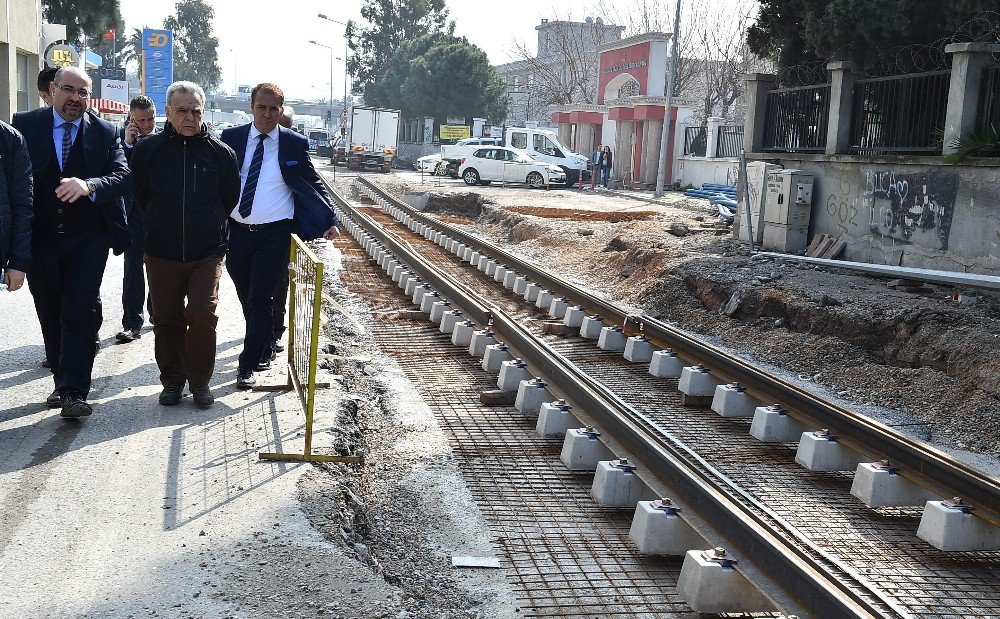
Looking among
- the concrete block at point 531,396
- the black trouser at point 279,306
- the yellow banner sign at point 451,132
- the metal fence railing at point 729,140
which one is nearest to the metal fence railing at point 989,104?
the concrete block at point 531,396

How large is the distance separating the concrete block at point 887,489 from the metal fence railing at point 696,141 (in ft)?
111

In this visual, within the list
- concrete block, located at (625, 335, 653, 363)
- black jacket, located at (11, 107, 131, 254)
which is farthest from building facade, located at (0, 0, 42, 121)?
black jacket, located at (11, 107, 131, 254)

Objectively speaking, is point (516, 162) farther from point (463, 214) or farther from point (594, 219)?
point (594, 219)

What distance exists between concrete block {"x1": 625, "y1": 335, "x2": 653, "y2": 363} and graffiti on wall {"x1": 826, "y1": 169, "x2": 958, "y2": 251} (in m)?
6.31

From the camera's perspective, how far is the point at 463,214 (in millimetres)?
30047

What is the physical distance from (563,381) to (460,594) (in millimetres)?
3443

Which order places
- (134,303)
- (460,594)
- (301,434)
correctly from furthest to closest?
(134,303) < (301,434) < (460,594)

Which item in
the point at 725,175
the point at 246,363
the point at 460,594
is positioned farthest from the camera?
the point at 725,175

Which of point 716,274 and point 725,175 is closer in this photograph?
point 716,274

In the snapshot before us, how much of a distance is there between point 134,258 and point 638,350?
4.51 m

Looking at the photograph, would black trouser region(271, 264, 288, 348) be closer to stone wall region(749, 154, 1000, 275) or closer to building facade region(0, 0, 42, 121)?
stone wall region(749, 154, 1000, 275)

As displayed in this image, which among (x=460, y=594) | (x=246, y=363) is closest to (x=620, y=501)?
(x=460, y=594)

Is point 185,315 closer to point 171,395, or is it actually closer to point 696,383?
point 171,395

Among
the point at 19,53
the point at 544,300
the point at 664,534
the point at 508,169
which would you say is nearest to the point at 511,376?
the point at 664,534
